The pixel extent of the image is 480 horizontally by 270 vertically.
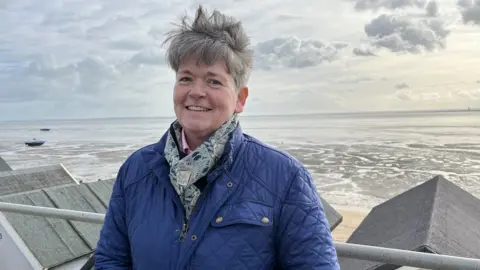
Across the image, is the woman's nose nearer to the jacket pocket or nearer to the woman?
the woman

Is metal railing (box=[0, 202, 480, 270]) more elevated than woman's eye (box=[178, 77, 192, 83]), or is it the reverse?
woman's eye (box=[178, 77, 192, 83])

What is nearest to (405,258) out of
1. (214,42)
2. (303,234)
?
(303,234)

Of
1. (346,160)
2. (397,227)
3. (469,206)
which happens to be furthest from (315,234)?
(346,160)

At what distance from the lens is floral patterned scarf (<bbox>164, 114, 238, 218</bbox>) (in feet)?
5.67

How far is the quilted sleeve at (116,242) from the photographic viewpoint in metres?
1.93

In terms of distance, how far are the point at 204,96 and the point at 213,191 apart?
1.29ft

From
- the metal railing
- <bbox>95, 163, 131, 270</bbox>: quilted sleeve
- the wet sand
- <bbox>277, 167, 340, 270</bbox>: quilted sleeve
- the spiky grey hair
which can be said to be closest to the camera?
<bbox>277, 167, 340, 270</bbox>: quilted sleeve

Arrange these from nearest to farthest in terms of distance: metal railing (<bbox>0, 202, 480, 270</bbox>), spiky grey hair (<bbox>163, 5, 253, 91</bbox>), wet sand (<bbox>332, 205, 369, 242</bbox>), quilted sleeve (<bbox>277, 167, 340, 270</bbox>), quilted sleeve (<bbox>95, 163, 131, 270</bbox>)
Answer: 1. quilted sleeve (<bbox>277, 167, 340, 270</bbox>)
2. spiky grey hair (<bbox>163, 5, 253, 91</bbox>)
3. quilted sleeve (<bbox>95, 163, 131, 270</bbox>)
4. metal railing (<bbox>0, 202, 480, 270</bbox>)
5. wet sand (<bbox>332, 205, 369, 242</bbox>)

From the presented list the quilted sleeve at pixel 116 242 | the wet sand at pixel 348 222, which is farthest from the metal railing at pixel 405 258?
the wet sand at pixel 348 222

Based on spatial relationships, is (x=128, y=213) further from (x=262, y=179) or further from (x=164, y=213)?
(x=262, y=179)

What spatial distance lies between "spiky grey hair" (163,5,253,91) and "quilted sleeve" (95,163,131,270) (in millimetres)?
671

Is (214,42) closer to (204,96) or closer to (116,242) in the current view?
(204,96)

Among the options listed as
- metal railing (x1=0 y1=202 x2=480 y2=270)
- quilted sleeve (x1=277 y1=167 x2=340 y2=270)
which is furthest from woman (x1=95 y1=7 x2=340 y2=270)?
metal railing (x1=0 y1=202 x2=480 y2=270)

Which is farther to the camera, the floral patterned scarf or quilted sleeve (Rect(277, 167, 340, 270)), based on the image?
the floral patterned scarf
